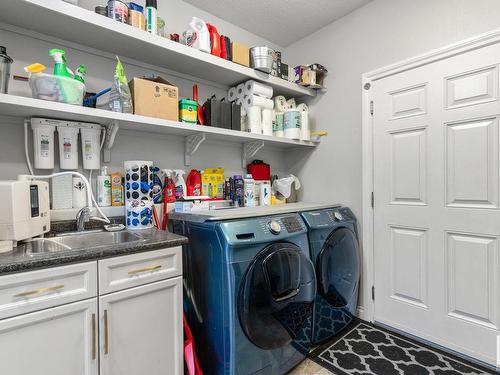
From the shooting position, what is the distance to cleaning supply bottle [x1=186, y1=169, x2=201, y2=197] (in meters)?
2.04

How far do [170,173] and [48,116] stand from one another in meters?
0.79

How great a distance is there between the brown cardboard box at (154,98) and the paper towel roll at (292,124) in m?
1.03

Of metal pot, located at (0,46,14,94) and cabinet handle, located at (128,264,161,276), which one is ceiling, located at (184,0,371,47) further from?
cabinet handle, located at (128,264,161,276)

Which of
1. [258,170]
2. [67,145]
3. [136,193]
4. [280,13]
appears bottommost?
[136,193]

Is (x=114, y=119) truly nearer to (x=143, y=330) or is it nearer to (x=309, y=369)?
(x=143, y=330)

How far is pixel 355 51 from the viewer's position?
91.3 inches

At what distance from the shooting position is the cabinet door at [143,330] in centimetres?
113

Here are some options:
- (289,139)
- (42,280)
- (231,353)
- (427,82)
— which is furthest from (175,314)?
(427,82)

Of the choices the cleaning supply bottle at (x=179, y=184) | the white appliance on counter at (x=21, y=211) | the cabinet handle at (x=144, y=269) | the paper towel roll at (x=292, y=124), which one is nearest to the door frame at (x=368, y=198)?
the paper towel roll at (x=292, y=124)

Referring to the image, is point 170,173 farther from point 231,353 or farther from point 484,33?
point 484,33

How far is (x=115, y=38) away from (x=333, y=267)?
2.11m

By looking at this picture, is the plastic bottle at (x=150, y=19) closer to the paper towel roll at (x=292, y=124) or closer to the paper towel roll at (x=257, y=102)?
the paper towel roll at (x=257, y=102)

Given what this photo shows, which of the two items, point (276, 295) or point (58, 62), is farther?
point (276, 295)

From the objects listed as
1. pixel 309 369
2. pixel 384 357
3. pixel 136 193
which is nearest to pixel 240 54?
pixel 136 193
